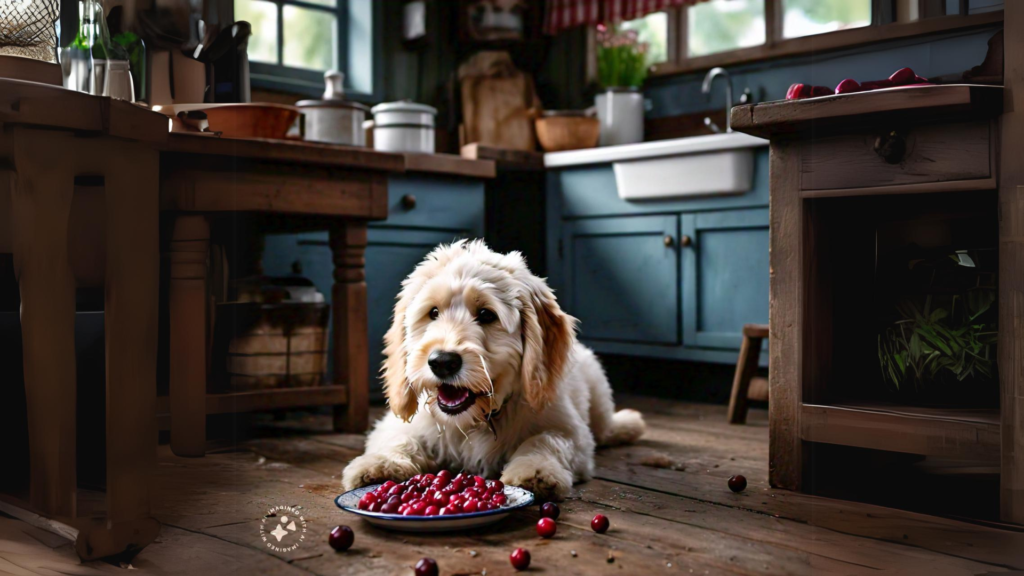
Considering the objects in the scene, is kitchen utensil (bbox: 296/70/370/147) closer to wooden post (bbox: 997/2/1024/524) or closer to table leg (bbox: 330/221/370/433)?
table leg (bbox: 330/221/370/433)

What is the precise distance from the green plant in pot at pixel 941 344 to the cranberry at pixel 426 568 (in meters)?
1.07

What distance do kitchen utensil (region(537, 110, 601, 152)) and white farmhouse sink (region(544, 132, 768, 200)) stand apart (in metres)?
0.34

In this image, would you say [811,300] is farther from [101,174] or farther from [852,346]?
[101,174]

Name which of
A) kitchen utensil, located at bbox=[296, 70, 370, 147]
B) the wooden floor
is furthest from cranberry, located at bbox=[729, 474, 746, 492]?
kitchen utensil, located at bbox=[296, 70, 370, 147]

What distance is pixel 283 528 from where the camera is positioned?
152cm

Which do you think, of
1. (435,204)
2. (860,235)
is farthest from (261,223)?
(860,235)

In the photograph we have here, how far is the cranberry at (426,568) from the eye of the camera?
4.03 ft

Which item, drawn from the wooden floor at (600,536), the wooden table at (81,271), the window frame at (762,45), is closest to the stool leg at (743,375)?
the wooden floor at (600,536)

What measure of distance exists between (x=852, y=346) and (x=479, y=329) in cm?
80

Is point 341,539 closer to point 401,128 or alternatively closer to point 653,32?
point 401,128

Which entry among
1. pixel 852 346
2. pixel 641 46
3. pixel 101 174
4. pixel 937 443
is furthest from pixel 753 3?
pixel 101 174

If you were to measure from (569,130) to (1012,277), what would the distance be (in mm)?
2608

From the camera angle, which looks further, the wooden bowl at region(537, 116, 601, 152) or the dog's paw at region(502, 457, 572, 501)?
the wooden bowl at region(537, 116, 601, 152)

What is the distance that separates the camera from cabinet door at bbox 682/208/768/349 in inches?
124
